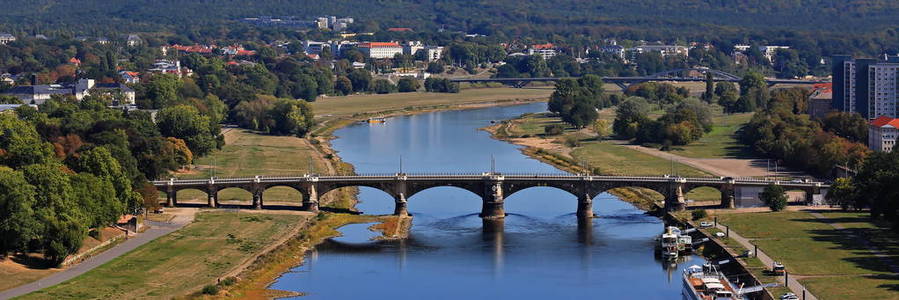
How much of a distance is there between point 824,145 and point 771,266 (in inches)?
1371

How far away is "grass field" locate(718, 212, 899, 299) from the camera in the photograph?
60.9 m

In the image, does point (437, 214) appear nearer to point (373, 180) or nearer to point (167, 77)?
point (373, 180)

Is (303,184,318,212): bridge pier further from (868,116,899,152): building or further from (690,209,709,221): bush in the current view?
(868,116,899,152): building

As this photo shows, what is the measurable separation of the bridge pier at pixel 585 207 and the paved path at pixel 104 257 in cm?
1785

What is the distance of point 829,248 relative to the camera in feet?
226

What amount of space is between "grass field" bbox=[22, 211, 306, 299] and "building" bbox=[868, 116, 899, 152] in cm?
→ 3861

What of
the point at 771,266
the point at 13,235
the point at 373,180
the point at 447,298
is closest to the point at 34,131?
the point at 373,180

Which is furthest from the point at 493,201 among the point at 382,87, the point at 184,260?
the point at 382,87

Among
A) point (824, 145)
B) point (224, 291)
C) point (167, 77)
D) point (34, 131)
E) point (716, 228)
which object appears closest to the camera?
point (224, 291)

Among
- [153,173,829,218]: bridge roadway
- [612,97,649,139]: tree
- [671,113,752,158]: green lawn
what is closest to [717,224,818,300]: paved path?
[153,173,829,218]: bridge roadway

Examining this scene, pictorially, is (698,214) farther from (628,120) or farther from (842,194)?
(628,120)

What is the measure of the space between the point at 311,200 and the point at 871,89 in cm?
5596

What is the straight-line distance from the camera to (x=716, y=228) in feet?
249

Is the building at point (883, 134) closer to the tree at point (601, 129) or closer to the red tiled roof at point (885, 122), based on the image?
the red tiled roof at point (885, 122)
